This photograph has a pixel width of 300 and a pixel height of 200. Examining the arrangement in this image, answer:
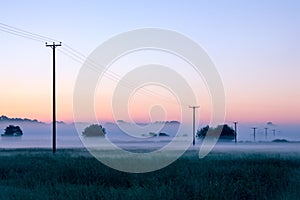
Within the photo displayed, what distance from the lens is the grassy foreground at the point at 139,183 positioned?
49.6 ft

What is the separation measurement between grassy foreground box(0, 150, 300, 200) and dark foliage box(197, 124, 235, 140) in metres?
103

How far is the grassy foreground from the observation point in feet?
49.6

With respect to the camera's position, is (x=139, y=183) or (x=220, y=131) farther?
(x=220, y=131)

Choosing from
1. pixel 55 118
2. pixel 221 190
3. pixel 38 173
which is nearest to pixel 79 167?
pixel 38 173

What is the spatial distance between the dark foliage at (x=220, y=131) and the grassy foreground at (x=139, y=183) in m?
103

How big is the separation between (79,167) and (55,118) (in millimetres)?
17105

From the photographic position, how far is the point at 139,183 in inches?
752

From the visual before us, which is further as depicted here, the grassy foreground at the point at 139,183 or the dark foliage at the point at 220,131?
the dark foliage at the point at 220,131

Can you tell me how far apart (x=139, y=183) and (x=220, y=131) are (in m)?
119

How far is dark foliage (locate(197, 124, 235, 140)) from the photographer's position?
129000 mm

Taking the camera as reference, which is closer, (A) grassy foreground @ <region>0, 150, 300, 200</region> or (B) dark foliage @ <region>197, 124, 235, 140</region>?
(A) grassy foreground @ <region>0, 150, 300, 200</region>

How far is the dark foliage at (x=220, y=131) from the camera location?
12900 centimetres

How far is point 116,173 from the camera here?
70.5 feet

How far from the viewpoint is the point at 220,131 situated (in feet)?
449
